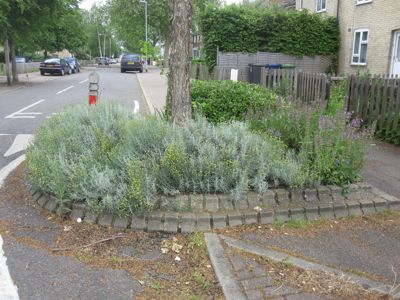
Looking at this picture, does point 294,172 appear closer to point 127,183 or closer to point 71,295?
point 127,183

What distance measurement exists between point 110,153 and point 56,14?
2104 centimetres

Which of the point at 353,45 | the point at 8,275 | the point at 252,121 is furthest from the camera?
the point at 353,45

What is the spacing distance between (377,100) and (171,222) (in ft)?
20.7

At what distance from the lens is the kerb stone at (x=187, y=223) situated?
13.2ft

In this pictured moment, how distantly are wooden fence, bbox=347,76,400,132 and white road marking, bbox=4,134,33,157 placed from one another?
22.2 feet

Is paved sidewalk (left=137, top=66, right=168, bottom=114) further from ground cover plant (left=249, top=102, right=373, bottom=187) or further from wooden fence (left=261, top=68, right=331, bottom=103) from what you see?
wooden fence (left=261, top=68, right=331, bottom=103)

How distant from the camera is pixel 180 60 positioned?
5559 mm

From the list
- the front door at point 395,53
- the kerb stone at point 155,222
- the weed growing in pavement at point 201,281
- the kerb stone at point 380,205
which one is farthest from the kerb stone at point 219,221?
the front door at point 395,53

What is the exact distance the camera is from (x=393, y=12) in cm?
1662

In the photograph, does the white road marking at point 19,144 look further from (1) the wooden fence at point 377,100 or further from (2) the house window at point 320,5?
(2) the house window at point 320,5

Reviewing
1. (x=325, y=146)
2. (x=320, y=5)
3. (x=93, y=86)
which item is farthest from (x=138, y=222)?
(x=320, y=5)

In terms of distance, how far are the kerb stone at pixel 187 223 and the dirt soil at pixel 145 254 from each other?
0.08 m

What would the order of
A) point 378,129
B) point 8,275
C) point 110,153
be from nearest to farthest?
point 8,275 → point 110,153 → point 378,129

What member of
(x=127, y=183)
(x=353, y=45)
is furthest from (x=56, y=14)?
(x=127, y=183)
